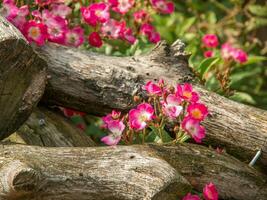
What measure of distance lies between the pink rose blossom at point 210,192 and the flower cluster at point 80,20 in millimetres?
1056

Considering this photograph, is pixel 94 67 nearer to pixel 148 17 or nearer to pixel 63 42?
pixel 63 42

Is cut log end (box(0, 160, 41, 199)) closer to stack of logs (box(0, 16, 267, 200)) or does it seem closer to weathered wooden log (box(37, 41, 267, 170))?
stack of logs (box(0, 16, 267, 200))

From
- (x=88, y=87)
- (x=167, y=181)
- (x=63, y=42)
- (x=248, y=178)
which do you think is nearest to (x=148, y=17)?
(x=63, y=42)

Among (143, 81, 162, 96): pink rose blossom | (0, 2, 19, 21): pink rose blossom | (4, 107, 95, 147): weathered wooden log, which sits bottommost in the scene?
(4, 107, 95, 147): weathered wooden log

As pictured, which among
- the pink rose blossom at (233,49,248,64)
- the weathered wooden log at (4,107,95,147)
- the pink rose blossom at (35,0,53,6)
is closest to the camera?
the weathered wooden log at (4,107,95,147)

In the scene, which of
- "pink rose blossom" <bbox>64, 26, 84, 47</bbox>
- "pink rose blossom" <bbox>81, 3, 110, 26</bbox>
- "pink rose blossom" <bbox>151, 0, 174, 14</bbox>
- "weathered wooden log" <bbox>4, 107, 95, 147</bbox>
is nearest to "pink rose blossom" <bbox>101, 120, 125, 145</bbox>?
"weathered wooden log" <bbox>4, 107, 95, 147</bbox>

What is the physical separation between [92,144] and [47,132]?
0.27 meters

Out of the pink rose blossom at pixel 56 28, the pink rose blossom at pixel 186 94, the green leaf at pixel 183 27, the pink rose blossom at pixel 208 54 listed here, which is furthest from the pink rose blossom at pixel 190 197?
the green leaf at pixel 183 27

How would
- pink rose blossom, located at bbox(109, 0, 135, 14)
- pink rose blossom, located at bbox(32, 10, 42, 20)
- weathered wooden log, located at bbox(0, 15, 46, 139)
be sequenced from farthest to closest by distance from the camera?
1. pink rose blossom, located at bbox(109, 0, 135, 14)
2. pink rose blossom, located at bbox(32, 10, 42, 20)
3. weathered wooden log, located at bbox(0, 15, 46, 139)

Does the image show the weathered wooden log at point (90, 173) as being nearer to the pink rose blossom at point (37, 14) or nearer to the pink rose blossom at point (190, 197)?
the pink rose blossom at point (190, 197)

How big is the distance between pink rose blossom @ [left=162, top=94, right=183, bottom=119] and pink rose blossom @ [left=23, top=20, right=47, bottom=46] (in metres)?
0.71

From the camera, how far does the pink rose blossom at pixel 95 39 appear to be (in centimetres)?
416

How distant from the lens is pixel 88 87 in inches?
140

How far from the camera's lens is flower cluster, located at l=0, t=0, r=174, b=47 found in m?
3.61
